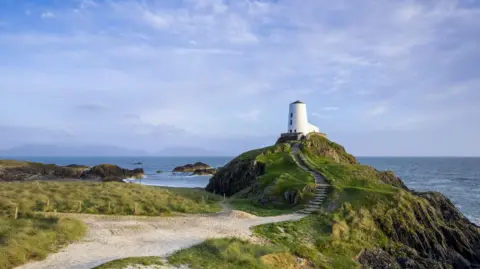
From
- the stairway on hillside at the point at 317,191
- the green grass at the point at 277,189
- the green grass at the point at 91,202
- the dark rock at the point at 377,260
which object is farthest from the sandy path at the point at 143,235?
the dark rock at the point at 377,260

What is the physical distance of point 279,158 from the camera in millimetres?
49438

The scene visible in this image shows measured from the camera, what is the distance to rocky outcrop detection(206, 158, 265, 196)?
46.2m

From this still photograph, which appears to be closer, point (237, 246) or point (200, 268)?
point (200, 268)

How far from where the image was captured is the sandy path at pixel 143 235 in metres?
15.2

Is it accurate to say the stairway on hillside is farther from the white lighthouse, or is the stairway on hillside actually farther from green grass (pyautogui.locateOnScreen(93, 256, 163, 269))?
the white lighthouse

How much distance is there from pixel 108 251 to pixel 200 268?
172 inches

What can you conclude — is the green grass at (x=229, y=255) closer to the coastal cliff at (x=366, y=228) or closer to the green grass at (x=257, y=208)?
the coastal cliff at (x=366, y=228)

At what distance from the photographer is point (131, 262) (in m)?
14.5

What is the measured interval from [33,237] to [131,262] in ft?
16.1

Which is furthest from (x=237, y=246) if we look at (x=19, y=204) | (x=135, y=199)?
(x=19, y=204)

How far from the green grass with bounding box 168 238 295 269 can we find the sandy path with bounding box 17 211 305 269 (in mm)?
1020

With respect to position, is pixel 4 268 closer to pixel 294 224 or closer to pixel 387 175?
pixel 294 224

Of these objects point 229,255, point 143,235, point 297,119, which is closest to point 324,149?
point 297,119

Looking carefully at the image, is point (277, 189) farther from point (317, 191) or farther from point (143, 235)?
point (143, 235)
